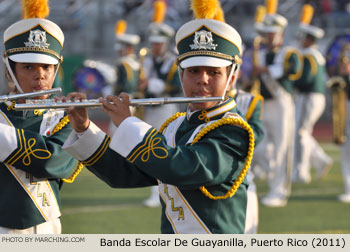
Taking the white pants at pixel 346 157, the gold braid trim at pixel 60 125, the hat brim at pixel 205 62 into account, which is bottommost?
the white pants at pixel 346 157

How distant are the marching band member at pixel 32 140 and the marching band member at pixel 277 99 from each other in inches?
229

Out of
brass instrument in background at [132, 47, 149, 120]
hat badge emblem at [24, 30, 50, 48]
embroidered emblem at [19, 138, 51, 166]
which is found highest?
hat badge emblem at [24, 30, 50, 48]

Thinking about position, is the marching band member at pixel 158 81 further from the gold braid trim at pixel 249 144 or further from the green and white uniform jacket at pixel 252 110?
the gold braid trim at pixel 249 144

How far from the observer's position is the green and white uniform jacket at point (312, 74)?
10789 millimetres

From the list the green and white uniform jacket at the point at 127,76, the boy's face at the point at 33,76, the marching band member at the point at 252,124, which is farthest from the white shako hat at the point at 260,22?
the boy's face at the point at 33,76

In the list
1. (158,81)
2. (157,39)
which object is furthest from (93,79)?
(158,81)

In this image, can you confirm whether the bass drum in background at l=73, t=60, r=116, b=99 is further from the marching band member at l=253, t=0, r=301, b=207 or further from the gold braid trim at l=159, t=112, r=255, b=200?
the gold braid trim at l=159, t=112, r=255, b=200

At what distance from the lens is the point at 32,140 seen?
3.54 meters

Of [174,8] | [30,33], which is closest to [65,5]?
A: [174,8]

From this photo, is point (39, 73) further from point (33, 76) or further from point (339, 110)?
point (339, 110)

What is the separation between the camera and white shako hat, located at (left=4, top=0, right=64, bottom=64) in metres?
3.73

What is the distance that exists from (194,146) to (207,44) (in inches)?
19.7

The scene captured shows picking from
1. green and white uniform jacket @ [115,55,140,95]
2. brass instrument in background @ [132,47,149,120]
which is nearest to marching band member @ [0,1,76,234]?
brass instrument in background @ [132,47,149,120]

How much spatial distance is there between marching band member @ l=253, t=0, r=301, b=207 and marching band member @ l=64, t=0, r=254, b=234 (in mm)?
6005
